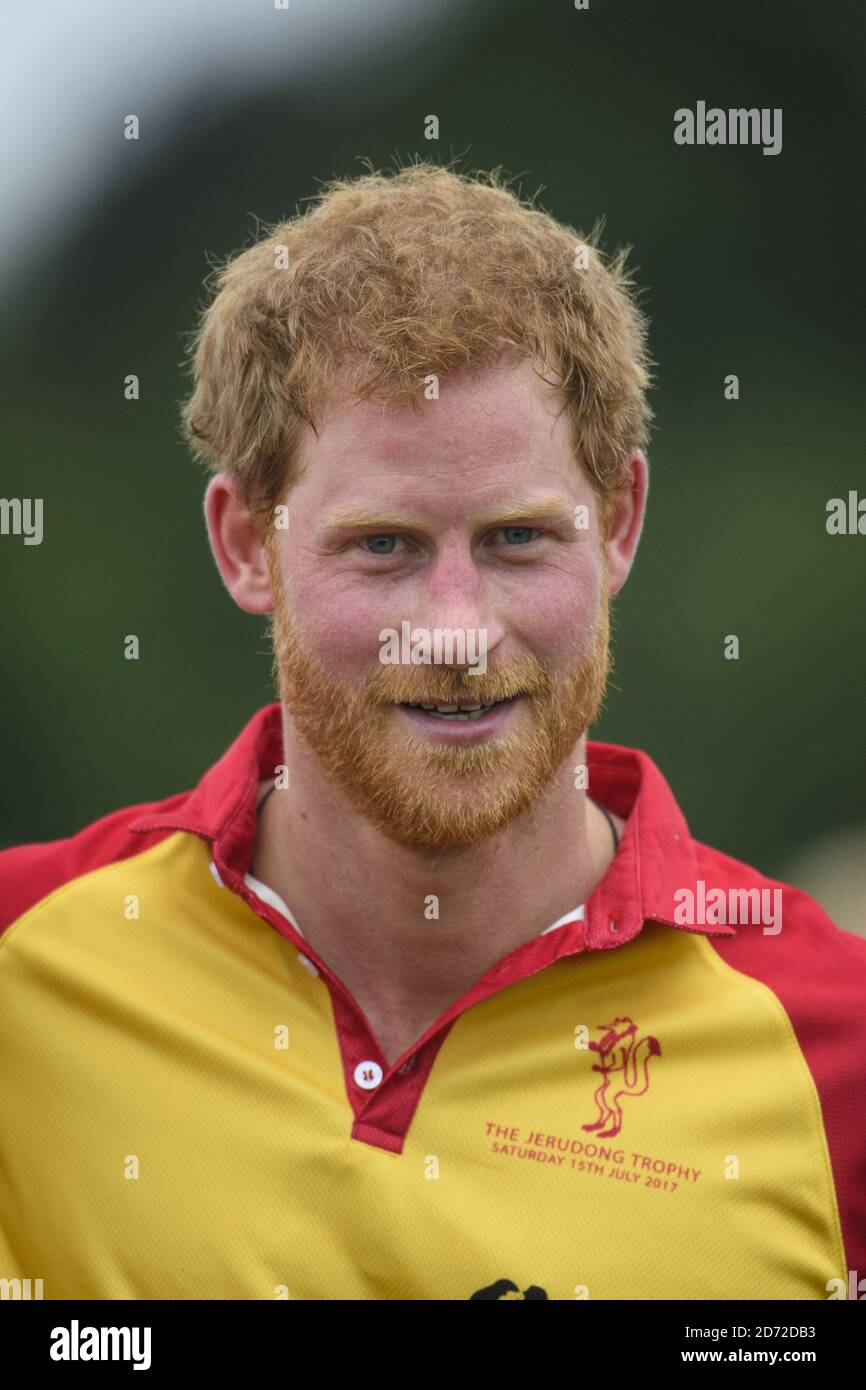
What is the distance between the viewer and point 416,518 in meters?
3.12

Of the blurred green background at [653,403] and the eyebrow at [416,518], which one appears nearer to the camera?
the eyebrow at [416,518]

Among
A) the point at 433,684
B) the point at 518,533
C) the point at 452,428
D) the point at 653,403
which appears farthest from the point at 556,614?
the point at 653,403

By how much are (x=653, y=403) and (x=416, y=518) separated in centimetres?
806

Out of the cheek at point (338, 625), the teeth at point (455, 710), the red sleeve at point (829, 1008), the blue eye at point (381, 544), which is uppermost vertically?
the blue eye at point (381, 544)

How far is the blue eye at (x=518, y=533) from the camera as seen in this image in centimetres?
319

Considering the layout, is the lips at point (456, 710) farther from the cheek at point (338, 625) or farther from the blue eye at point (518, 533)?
the blue eye at point (518, 533)

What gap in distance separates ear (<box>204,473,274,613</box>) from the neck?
0.35 meters

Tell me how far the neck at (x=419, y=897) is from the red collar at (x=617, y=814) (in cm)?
12

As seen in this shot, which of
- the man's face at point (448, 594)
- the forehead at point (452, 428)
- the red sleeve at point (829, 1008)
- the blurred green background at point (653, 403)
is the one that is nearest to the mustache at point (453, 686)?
the man's face at point (448, 594)

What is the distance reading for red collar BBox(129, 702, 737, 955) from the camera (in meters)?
3.31

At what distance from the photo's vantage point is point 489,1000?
10.7 feet

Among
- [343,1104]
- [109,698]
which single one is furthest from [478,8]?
[343,1104]

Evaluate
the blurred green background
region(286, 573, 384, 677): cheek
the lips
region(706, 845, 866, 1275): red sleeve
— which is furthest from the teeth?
the blurred green background

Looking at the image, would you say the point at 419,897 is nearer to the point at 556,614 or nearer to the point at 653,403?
the point at 556,614
